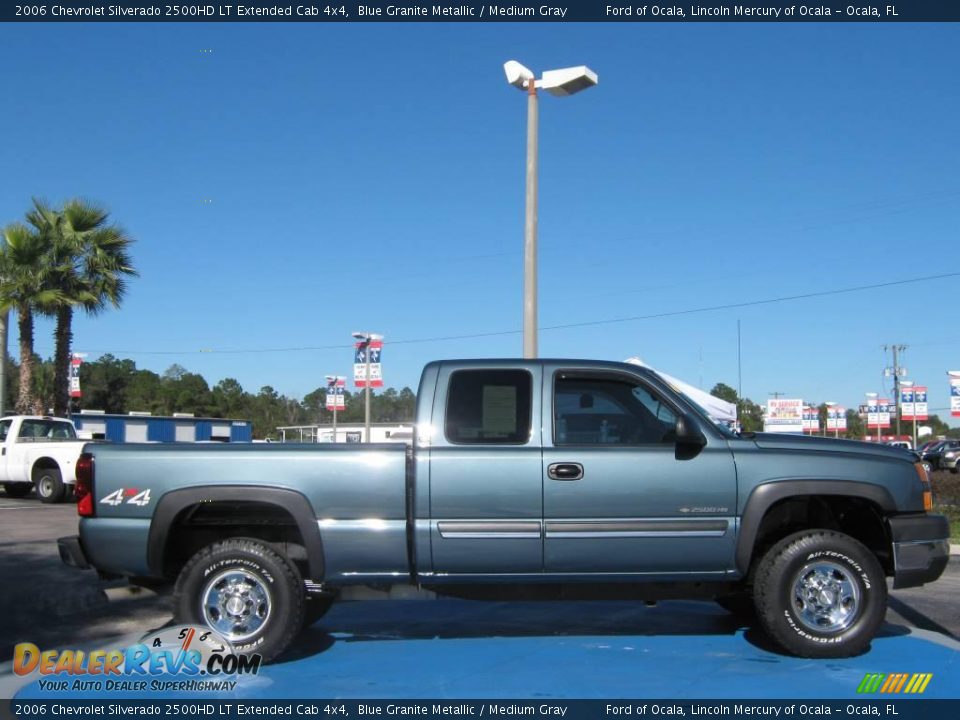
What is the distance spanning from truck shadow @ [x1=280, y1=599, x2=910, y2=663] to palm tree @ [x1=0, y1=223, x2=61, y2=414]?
69.7 ft

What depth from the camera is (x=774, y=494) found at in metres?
5.87

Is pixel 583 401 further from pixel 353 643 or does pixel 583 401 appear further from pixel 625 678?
pixel 353 643

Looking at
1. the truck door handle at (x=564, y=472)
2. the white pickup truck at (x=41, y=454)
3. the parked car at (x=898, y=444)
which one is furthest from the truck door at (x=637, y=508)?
the white pickup truck at (x=41, y=454)

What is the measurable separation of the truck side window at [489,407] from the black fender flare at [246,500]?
98 cm

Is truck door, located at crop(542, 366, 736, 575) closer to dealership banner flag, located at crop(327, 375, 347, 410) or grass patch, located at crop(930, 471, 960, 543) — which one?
grass patch, located at crop(930, 471, 960, 543)

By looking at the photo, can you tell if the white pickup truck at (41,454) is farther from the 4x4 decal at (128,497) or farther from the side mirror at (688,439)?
the side mirror at (688,439)

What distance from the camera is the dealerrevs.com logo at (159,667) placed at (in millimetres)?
5355

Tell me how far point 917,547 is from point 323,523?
3.62m

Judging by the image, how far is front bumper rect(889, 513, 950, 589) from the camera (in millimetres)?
5898

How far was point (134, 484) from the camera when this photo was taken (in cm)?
582

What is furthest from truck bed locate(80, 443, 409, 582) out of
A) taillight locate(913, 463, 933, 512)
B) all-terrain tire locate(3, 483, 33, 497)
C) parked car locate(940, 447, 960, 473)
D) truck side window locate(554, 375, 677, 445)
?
parked car locate(940, 447, 960, 473)

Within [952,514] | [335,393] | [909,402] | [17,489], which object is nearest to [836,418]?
[909,402]

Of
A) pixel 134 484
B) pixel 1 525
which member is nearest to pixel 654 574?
pixel 134 484

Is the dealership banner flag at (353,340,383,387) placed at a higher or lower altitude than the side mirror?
higher
